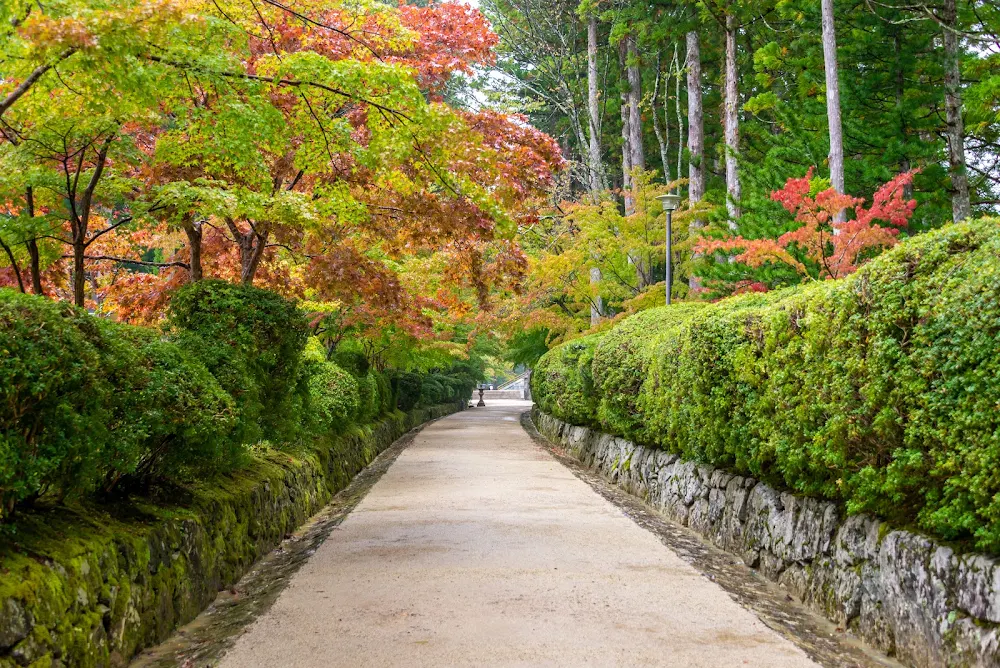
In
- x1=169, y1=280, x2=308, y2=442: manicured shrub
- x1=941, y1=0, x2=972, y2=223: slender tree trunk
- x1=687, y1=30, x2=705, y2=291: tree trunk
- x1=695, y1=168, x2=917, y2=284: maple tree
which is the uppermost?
x1=687, y1=30, x2=705, y2=291: tree trunk

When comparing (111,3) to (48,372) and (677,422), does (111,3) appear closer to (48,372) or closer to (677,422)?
(48,372)

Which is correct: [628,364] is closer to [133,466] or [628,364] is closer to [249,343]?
[249,343]

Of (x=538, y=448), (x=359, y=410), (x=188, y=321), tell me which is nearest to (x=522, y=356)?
(x=538, y=448)

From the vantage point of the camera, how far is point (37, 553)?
11.4 feet

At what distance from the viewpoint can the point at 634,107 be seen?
940 inches

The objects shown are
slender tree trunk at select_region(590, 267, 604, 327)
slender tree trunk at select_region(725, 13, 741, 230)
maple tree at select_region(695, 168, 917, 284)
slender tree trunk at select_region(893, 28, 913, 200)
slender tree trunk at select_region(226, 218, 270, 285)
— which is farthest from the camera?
slender tree trunk at select_region(590, 267, 604, 327)

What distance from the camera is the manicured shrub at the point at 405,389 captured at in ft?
69.2

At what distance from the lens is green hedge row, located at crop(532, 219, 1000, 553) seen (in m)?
3.52

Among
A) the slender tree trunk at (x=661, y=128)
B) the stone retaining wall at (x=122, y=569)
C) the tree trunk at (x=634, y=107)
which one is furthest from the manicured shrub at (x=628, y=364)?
the tree trunk at (x=634, y=107)

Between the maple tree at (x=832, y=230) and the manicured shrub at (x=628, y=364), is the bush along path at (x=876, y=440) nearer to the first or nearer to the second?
the manicured shrub at (x=628, y=364)

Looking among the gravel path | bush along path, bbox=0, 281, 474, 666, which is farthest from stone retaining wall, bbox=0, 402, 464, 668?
the gravel path

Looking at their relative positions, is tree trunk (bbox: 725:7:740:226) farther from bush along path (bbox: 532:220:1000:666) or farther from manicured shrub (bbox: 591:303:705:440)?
bush along path (bbox: 532:220:1000:666)

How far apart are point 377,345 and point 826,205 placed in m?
10.9

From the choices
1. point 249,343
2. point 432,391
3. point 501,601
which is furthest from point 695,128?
point 501,601
